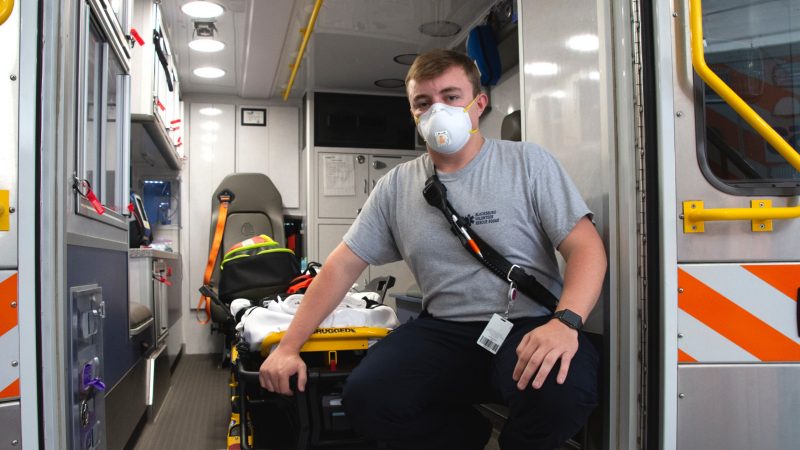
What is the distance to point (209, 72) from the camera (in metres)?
6.06

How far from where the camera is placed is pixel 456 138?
1.94 meters

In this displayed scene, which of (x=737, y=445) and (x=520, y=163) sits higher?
(x=520, y=163)

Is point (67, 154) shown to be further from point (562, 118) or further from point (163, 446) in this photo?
point (163, 446)

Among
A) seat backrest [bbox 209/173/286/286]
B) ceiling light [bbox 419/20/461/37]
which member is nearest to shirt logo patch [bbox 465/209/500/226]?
ceiling light [bbox 419/20/461/37]

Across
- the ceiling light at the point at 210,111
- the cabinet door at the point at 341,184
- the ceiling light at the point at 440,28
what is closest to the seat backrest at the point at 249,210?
the cabinet door at the point at 341,184

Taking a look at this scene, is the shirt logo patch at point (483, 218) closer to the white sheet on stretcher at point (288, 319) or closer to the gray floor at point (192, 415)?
the white sheet on stretcher at point (288, 319)

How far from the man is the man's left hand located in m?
0.13

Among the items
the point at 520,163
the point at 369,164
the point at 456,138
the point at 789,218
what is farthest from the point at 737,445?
the point at 369,164

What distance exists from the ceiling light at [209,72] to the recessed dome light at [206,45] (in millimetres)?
527

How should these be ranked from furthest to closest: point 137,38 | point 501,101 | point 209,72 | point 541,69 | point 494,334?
1. point 209,72
2. point 501,101
3. point 137,38
4. point 541,69
5. point 494,334

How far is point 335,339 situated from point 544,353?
807 millimetres

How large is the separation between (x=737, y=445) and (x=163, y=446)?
8.51ft

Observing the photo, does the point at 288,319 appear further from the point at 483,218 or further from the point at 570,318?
the point at 570,318

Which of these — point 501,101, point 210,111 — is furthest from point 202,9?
point 210,111
